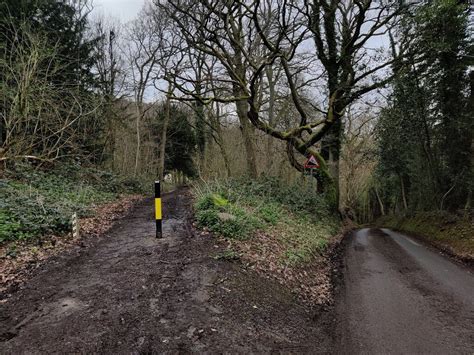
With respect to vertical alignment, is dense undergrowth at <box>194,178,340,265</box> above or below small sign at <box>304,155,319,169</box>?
below

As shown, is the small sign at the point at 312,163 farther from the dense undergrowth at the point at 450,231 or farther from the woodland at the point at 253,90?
the dense undergrowth at the point at 450,231

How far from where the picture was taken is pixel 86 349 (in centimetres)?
299

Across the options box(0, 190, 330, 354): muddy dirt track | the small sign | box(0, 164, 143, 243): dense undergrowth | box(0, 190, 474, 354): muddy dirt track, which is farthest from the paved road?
the small sign

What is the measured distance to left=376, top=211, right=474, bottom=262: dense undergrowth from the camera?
368 inches

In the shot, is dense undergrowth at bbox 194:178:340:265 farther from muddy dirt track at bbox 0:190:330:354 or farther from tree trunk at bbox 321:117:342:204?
tree trunk at bbox 321:117:342:204

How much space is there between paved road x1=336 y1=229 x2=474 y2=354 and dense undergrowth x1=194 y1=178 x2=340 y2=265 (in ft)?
4.30

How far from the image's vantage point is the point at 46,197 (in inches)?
337

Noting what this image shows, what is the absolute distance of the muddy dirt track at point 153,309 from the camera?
3180 mm

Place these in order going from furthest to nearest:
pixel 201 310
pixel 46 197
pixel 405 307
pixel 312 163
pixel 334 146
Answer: pixel 334 146 < pixel 312 163 < pixel 46 197 < pixel 405 307 < pixel 201 310

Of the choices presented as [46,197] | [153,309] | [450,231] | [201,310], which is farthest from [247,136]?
[153,309]

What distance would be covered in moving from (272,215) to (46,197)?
21.1 ft

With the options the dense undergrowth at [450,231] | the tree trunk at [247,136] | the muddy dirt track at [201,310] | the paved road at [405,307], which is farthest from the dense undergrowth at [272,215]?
the dense undergrowth at [450,231]

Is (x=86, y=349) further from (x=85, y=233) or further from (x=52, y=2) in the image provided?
(x=52, y=2)

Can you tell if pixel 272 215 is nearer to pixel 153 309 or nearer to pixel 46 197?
pixel 153 309
